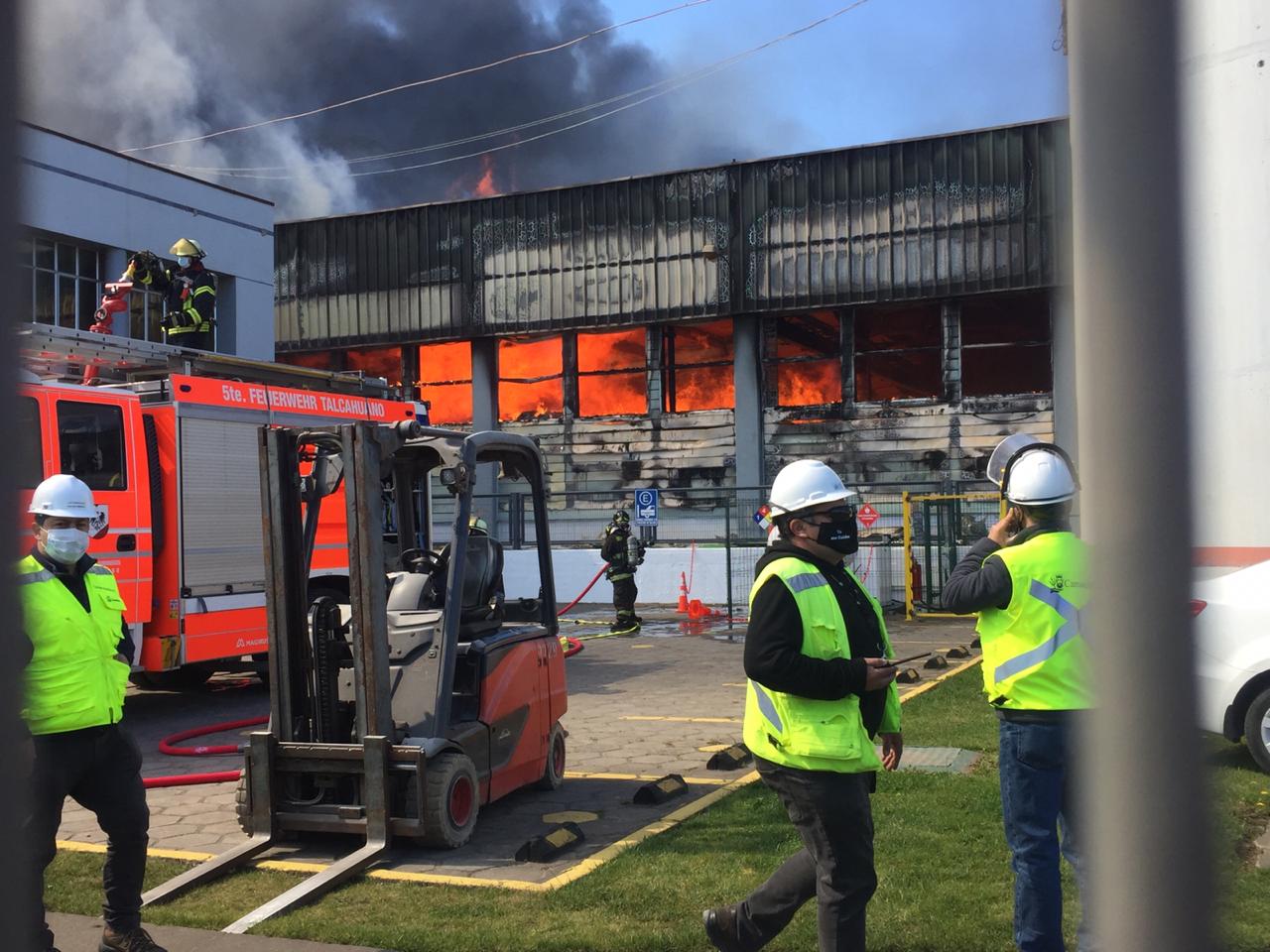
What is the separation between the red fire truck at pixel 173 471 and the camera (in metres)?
11.5

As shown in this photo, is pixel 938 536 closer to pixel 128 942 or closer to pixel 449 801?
pixel 449 801

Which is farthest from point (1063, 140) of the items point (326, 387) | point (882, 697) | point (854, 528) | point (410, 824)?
point (326, 387)

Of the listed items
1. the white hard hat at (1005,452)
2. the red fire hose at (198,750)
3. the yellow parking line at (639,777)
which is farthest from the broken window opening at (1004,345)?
the white hard hat at (1005,452)

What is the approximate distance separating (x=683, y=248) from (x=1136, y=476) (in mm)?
28605

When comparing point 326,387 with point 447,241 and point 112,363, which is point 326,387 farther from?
point 447,241

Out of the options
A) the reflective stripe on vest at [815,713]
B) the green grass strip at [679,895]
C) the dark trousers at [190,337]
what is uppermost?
the dark trousers at [190,337]

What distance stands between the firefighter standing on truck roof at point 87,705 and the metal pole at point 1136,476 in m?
4.66

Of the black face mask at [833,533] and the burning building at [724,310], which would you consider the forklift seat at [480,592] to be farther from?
the burning building at [724,310]

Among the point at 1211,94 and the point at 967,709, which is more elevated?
the point at 1211,94

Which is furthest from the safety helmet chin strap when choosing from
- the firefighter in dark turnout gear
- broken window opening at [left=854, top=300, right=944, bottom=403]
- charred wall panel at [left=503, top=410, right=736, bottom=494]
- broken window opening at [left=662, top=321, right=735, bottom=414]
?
broken window opening at [left=662, top=321, right=735, bottom=414]

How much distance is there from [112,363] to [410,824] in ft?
23.6

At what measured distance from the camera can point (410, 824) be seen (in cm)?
689

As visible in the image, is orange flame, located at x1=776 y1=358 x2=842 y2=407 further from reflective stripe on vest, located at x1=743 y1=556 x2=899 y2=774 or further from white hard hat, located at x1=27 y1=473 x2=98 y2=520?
reflective stripe on vest, located at x1=743 y1=556 x2=899 y2=774

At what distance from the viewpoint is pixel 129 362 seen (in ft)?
40.4
